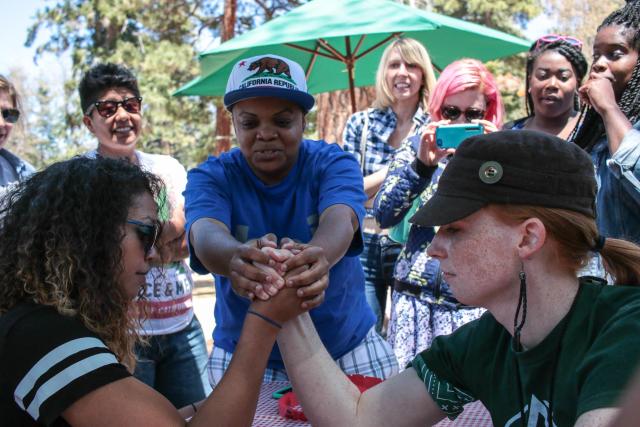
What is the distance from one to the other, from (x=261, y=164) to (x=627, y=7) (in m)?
1.95

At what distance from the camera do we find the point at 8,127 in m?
4.00

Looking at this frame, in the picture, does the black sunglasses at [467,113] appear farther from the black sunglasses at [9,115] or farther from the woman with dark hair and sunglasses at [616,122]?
the black sunglasses at [9,115]

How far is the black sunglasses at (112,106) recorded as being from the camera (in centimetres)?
379

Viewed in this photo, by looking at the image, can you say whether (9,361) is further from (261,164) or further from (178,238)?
(178,238)

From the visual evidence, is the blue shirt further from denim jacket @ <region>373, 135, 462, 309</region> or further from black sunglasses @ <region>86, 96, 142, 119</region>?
black sunglasses @ <region>86, 96, 142, 119</region>

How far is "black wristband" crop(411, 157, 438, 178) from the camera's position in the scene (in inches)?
141

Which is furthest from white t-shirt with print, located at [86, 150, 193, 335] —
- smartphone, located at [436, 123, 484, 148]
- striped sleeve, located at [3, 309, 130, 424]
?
striped sleeve, located at [3, 309, 130, 424]

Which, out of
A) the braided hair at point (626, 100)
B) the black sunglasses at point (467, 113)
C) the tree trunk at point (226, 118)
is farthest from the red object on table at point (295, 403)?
the tree trunk at point (226, 118)

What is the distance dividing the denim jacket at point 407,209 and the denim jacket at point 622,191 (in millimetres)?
754

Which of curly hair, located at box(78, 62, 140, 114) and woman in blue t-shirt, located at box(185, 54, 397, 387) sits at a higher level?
curly hair, located at box(78, 62, 140, 114)

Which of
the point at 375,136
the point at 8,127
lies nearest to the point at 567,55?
the point at 375,136

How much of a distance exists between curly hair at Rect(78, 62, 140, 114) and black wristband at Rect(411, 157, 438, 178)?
5.01 ft

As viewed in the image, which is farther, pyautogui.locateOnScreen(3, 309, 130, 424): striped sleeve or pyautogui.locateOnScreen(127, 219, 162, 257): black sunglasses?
pyautogui.locateOnScreen(127, 219, 162, 257): black sunglasses

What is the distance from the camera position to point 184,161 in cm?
2722
